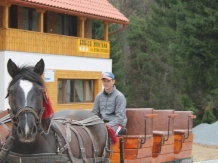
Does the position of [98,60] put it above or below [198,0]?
below

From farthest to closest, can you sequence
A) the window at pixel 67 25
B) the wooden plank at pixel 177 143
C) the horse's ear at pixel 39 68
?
1. the window at pixel 67 25
2. the wooden plank at pixel 177 143
3. the horse's ear at pixel 39 68

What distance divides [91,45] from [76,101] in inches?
112

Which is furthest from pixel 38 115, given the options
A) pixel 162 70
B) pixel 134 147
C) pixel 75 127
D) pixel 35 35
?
pixel 162 70

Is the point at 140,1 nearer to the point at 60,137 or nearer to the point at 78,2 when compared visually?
the point at 78,2

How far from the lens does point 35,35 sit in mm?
20766

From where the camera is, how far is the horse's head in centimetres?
427

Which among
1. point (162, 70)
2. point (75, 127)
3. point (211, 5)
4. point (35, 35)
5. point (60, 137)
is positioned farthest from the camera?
point (162, 70)

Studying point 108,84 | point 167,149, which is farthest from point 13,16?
point 108,84

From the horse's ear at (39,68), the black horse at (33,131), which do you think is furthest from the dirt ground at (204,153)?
the horse's ear at (39,68)

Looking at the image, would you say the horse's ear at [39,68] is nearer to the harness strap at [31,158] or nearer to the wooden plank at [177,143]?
the harness strap at [31,158]

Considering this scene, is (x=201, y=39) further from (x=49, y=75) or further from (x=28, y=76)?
(x=28, y=76)

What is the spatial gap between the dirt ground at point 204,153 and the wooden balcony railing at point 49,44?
730 centimetres

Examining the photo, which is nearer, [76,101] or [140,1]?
[76,101]

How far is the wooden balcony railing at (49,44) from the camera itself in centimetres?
1948
